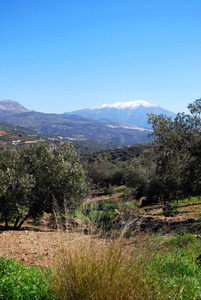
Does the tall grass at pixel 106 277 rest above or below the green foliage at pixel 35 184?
above

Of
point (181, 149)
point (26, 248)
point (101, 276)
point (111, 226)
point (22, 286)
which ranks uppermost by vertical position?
point (181, 149)

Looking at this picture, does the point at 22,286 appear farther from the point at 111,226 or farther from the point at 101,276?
the point at 111,226

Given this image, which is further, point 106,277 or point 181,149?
point 181,149

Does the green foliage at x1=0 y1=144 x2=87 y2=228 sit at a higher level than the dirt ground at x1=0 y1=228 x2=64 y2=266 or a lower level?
higher

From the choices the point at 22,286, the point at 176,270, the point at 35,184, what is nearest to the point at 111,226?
the point at 35,184

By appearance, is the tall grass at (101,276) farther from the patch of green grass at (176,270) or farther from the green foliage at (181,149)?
the green foliage at (181,149)

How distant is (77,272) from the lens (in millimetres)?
3279

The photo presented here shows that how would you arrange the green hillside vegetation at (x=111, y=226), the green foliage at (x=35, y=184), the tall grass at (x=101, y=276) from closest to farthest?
the tall grass at (x=101, y=276), the green hillside vegetation at (x=111, y=226), the green foliage at (x=35, y=184)

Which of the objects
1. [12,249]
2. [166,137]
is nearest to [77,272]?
[12,249]

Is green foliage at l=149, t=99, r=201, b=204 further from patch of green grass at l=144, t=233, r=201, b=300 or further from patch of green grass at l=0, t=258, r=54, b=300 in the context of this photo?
patch of green grass at l=0, t=258, r=54, b=300

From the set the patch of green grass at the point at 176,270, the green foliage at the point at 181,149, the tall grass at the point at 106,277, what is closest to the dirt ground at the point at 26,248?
the patch of green grass at the point at 176,270

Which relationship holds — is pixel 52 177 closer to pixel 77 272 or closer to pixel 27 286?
pixel 27 286

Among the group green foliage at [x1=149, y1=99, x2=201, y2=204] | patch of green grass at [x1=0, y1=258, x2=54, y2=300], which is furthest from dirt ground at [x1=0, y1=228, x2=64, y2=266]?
green foliage at [x1=149, y1=99, x2=201, y2=204]

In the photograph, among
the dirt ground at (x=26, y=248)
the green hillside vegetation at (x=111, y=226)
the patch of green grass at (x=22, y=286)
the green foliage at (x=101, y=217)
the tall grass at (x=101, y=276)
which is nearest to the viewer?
the tall grass at (x=101, y=276)
